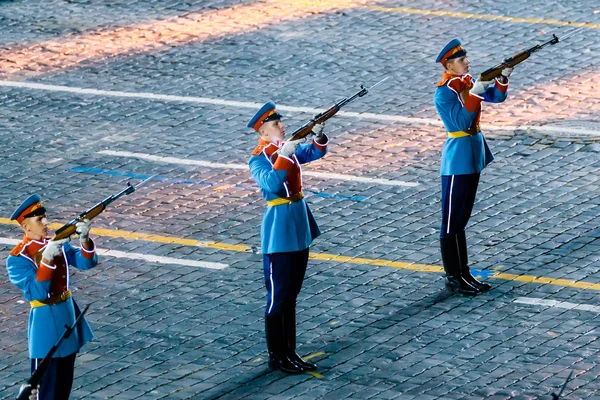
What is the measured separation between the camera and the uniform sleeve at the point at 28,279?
10.2 m

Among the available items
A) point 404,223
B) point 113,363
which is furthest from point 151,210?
point 113,363

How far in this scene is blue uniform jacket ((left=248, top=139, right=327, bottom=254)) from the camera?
1149 cm

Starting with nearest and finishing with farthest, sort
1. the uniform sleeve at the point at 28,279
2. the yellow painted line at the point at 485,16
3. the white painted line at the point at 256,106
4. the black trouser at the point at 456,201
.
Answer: the uniform sleeve at the point at 28,279 → the black trouser at the point at 456,201 → the white painted line at the point at 256,106 → the yellow painted line at the point at 485,16

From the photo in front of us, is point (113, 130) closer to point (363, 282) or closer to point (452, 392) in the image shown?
point (363, 282)

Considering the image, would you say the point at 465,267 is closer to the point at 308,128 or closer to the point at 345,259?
the point at 345,259

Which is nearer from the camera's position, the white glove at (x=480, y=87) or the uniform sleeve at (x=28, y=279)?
the uniform sleeve at (x=28, y=279)

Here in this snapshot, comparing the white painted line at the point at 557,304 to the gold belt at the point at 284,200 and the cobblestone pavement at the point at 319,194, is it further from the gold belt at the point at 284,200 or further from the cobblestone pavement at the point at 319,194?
the gold belt at the point at 284,200

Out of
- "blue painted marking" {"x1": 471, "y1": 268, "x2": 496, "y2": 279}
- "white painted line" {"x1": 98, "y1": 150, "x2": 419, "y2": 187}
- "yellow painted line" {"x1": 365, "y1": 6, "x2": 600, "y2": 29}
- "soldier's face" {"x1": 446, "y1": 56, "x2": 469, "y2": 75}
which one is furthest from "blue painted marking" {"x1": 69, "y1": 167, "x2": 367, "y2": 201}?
"yellow painted line" {"x1": 365, "y1": 6, "x2": 600, "y2": 29}

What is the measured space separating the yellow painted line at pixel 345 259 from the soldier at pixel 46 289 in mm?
4052

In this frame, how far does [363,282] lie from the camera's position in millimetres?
13383

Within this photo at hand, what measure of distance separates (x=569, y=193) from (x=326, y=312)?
152 inches

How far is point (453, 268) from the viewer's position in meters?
13.1

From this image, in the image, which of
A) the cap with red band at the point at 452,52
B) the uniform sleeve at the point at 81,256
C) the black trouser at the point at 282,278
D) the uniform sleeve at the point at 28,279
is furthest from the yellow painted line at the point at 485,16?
the uniform sleeve at the point at 28,279

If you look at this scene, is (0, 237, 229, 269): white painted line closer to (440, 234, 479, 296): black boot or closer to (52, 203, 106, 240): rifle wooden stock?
(440, 234, 479, 296): black boot
